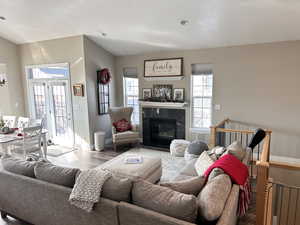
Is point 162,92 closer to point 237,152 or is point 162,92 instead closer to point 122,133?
point 122,133

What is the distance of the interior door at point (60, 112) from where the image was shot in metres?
6.05

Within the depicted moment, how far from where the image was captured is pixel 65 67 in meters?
5.90

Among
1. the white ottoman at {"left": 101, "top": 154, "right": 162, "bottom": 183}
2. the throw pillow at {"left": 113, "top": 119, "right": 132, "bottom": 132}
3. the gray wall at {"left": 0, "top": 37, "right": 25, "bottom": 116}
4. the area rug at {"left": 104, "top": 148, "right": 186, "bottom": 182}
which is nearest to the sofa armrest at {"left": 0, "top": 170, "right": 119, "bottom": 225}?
the white ottoman at {"left": 101, "top": 154, "right": 162, "bottom": 183}

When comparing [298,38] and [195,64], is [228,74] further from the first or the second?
[298,38]

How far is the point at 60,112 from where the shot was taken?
628cm

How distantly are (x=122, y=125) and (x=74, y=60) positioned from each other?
2211 millimetres

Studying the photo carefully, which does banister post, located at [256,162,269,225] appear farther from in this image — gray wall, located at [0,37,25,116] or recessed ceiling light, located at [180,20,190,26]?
gray wall, located at [0,37,25,116]

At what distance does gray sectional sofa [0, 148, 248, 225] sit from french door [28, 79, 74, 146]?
3566mm

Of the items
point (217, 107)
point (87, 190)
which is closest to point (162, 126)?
point (217, 107)

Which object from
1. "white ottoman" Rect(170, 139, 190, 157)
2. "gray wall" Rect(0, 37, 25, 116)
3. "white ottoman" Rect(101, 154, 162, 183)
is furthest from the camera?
"gray wall" Rect(0, 37, 25, 116)

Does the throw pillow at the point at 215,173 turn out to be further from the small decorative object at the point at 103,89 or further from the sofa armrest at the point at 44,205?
the small decorative object at the point at 103,89

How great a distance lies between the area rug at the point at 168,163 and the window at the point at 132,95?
1253 mm

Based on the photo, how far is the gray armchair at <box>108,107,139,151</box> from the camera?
569 centimetres

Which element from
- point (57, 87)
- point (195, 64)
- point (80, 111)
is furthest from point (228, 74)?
point (57, 87)
